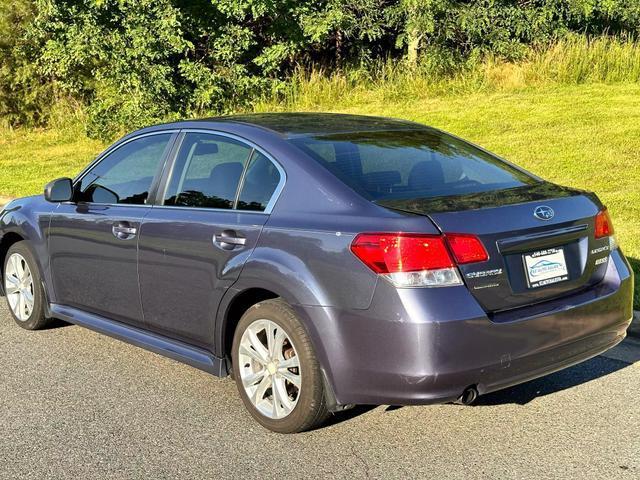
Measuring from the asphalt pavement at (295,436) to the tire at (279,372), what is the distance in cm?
12

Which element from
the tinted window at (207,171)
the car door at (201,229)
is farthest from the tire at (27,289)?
the tinted window at (207,171)

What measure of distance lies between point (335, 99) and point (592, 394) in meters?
15.0

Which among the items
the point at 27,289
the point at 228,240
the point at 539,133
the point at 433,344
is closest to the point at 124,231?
the point at 228,240

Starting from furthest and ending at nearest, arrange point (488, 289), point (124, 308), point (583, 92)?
point (583, 92), point (124, 308), point (488, 289)

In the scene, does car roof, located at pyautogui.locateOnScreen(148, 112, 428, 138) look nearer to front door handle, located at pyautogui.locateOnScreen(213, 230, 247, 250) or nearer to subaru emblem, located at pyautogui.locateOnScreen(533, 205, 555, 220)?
front door handle, located at pyautogui.locateOnScreen(213, 230, 247, 250)

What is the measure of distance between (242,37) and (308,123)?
15.7 metres

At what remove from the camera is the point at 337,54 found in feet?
73.2

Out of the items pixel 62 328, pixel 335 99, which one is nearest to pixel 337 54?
pixel 335 99

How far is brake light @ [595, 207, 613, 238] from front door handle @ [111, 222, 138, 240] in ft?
8.75

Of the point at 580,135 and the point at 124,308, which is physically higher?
the point at 124,308

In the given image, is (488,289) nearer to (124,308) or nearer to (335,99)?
(124,308)

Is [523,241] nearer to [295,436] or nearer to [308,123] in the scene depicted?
[295,436]

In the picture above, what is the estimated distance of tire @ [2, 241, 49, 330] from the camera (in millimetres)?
6379

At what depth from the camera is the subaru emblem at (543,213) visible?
4215mm
